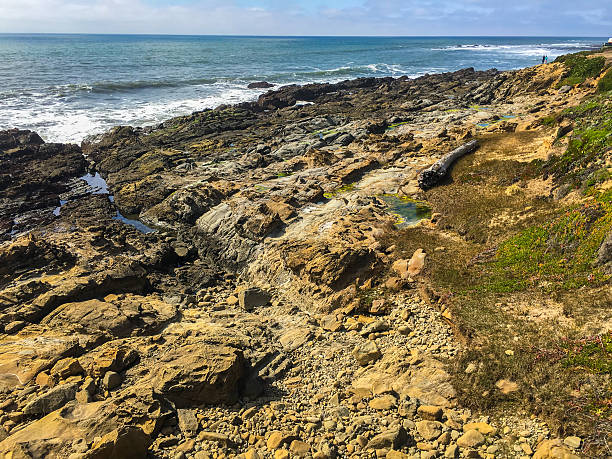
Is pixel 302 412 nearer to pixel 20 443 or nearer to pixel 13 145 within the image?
pixel 20 443

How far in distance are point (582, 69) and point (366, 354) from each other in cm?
5288

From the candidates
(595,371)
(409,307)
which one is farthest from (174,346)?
(595,371)

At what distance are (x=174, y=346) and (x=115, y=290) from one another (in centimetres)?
715

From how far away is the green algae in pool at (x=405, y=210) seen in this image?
69.1ft

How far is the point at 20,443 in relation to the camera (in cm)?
768

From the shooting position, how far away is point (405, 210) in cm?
2248

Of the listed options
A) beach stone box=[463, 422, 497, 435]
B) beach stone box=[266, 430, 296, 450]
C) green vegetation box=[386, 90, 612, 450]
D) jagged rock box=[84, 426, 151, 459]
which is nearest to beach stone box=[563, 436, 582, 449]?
green vegetation box=[386, 90, 612, 450]

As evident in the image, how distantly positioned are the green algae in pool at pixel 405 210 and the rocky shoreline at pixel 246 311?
0.55 ft

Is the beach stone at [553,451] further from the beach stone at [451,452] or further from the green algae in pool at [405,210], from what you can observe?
the green algae in pool at [405,210]

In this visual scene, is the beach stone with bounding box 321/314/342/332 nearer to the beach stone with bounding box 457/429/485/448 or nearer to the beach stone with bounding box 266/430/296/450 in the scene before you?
the beach stone with bounding box 266/430/296/450

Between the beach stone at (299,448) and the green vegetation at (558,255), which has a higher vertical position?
the green vegetation at (558,255)

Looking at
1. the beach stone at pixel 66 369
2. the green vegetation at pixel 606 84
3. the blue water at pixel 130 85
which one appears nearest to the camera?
the beach stone at pixel 66 369

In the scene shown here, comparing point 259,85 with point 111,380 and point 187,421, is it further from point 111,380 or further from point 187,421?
point 187,421

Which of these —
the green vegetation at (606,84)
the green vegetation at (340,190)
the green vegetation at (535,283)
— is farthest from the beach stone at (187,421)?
the green vegetation at (606,84)
